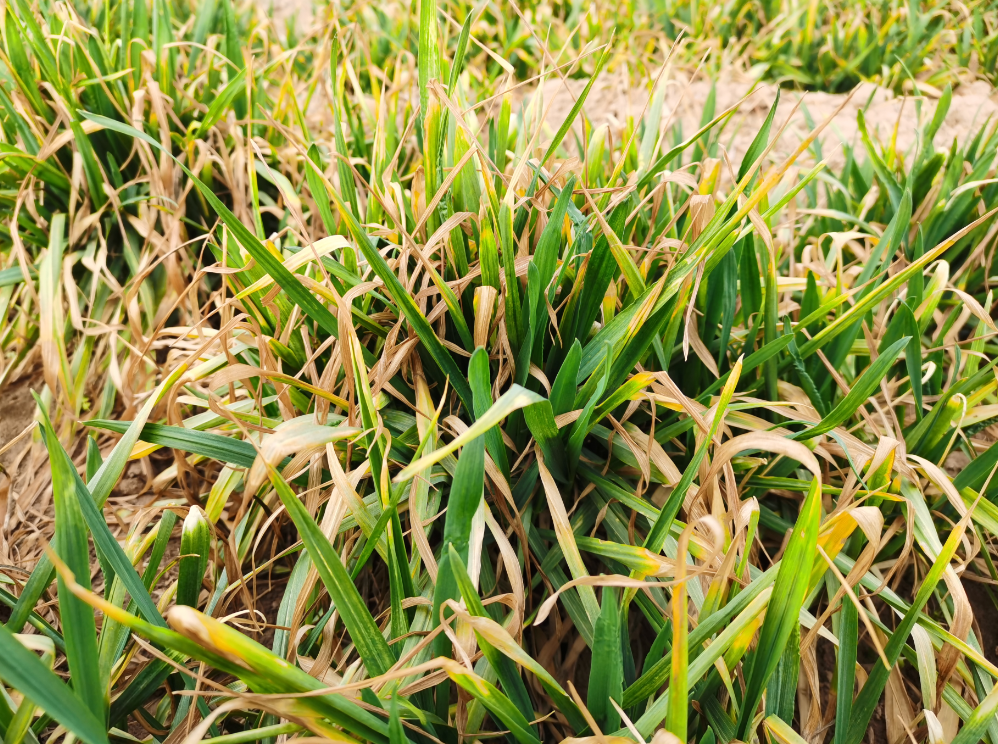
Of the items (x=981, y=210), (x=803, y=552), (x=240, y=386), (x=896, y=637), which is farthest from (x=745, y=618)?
(x=981, y=210)

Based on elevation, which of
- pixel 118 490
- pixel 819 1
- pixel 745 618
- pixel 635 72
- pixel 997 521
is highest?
pixel 819 1

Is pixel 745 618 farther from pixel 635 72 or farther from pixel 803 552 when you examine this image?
pixel 635 72

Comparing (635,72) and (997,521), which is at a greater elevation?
(635,72)

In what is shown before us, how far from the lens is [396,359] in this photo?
80cm

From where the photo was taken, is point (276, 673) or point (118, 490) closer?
point (276, 673)

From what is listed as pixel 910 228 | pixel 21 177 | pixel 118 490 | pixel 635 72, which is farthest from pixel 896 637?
pixel 635 72

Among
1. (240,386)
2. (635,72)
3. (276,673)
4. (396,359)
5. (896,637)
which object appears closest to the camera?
(276,673)

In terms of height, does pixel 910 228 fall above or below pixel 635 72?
below

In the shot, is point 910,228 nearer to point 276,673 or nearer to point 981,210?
point 981,210

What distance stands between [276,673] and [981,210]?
1.39 metres

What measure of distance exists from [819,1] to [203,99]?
7.12ft

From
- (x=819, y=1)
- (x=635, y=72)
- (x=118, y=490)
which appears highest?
(x=819, y=1)

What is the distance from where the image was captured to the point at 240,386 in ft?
3.28

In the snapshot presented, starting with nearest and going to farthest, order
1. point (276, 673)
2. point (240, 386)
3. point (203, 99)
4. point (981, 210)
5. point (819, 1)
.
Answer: point (276, 673) → point (240, 386) → point (981, 210) → point (203, 99) → point (819, 1)
